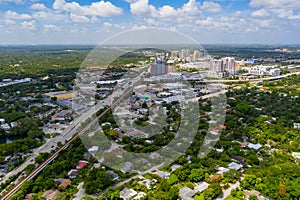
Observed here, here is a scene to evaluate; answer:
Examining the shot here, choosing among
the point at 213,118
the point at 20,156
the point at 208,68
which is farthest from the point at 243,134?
the point at 208,68

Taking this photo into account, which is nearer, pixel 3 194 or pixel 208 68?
pixel 3 194

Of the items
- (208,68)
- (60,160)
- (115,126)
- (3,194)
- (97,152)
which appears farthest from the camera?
(208,68)

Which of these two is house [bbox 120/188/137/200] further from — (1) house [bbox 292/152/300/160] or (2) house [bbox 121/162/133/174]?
(1) house [bbox 292/152/300/160]

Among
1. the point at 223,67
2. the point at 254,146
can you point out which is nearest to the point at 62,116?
the point at 254,146

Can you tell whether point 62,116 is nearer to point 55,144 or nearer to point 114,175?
point 55,144

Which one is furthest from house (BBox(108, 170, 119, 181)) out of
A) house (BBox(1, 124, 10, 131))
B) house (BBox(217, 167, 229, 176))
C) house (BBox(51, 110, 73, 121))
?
house (BBox(1, 124, 10, 131))

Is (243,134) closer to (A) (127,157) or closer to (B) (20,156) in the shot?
(A) (127,157)
